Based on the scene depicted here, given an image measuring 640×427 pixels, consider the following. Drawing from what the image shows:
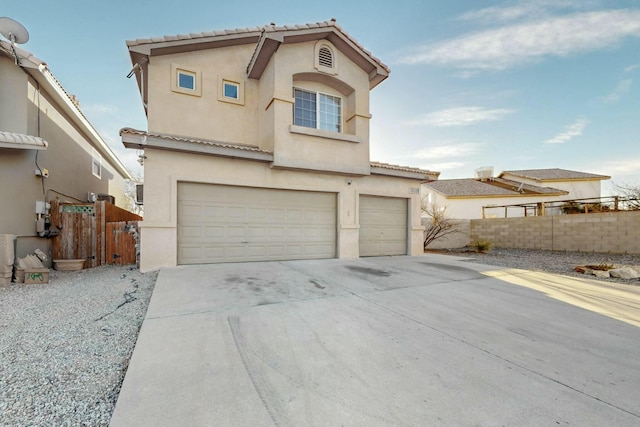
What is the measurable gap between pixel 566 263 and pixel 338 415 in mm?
11422

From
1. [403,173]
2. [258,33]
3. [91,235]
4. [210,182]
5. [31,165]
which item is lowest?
[91,235]

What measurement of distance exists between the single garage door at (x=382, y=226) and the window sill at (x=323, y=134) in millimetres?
2205

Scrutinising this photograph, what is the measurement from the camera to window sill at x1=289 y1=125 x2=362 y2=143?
8.14 metres

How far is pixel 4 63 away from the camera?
7137 mm

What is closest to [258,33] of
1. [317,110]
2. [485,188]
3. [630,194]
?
[317,110]

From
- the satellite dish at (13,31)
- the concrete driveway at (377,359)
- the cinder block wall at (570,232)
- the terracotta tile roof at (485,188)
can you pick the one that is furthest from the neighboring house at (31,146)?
the terracotta tile roof at (485,188)

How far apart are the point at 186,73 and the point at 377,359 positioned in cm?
952

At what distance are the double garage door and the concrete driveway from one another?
248 centimetres

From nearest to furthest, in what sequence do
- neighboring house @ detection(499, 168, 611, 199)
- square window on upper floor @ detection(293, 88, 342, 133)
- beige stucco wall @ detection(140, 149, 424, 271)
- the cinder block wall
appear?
beige stucco wall @ detection(140, 149, 424, 271) → square window on upper floor @ detection(293, 88, 342, 133) → the cinder block wall → neighboring house @ detection(499, 168, 611, 199)

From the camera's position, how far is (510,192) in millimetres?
25328

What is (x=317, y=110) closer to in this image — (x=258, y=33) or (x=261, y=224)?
(x=258, y=33)

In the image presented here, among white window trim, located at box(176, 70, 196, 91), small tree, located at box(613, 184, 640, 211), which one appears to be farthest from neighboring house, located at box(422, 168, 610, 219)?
white window trim, located at box(176, 70, 196, 91)

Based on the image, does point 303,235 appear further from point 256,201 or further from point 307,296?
point 307,296

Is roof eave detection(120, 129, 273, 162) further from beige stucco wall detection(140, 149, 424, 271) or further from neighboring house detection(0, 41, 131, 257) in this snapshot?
neighboring house detection(0, 41, 131, 257)
